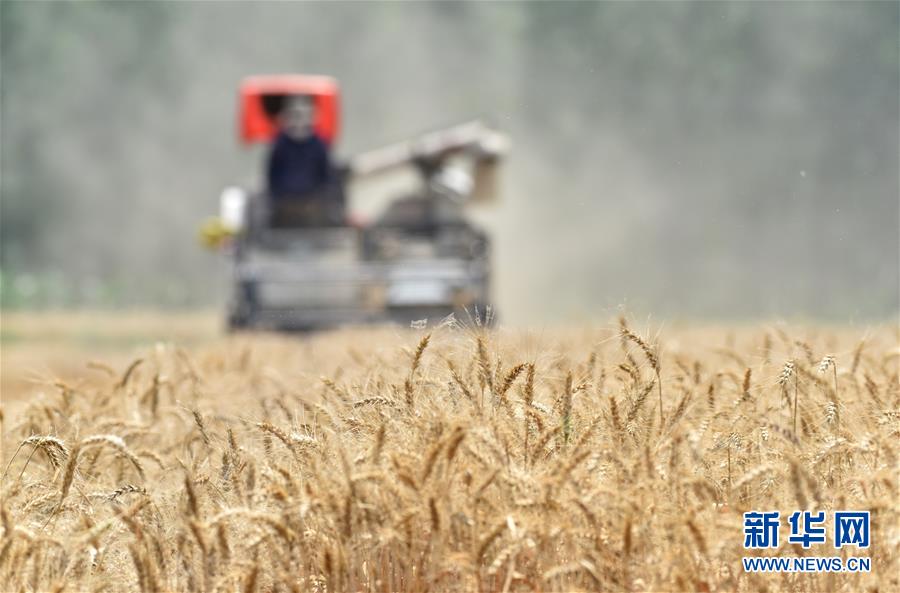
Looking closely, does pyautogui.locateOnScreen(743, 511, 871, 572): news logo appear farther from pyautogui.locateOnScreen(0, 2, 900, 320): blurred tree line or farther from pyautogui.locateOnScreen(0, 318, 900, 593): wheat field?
pyautogui.locateOnScreen(0, 2, 900, 320): blurred tree line

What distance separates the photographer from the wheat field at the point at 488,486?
3.40m

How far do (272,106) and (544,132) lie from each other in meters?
27.0

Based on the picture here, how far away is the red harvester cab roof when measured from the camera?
58.4ft

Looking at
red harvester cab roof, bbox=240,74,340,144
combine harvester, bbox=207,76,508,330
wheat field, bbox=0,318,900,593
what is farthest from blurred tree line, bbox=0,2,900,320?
wheat field, bbox=0,318,900,593

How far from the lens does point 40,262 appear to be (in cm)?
4359

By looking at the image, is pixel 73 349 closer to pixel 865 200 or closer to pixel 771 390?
pixel 771 390

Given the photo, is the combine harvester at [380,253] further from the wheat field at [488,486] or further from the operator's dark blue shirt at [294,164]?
the wheat field at [488,486]

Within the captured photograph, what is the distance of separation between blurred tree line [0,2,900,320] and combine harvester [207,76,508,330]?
12.2 m

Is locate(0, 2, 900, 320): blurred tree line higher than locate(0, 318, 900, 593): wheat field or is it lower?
higher

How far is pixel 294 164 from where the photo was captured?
53.1 feet

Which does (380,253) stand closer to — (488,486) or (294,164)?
(294,164)

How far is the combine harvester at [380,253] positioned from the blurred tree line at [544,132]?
40.2 feet

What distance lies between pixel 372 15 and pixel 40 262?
14.2 metres

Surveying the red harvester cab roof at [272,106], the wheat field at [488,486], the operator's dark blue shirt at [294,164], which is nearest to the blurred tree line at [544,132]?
the red harvester cab roof at [272,106]
